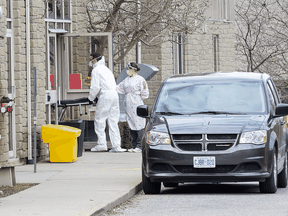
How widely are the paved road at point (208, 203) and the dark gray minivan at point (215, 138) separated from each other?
0.24 metres

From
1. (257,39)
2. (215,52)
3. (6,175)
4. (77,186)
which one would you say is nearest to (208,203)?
(77,186)

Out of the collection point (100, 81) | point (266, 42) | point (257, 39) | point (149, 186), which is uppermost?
point (257, 39)

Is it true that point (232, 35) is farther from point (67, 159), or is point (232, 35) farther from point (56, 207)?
point (56, 207)

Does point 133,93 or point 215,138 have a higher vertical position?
point 133,93

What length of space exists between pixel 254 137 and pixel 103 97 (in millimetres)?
6455

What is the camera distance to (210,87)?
32.9 feet

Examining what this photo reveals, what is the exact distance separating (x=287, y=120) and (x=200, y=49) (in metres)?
16.0

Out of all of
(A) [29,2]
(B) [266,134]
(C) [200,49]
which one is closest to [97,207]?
(B) [266,134]

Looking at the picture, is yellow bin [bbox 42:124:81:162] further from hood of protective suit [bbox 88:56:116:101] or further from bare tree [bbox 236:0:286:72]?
bare tree [bbox 236:0:286:72]

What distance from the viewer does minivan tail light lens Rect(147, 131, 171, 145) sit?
9.09 metres

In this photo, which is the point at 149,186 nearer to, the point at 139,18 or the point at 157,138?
the point at 157,138

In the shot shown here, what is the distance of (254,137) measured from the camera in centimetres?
892

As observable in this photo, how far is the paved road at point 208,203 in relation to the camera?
7801 millimetres

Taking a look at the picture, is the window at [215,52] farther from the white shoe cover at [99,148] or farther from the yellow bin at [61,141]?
the yellow bin at [61,141]
